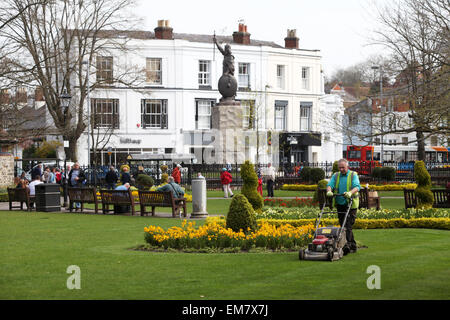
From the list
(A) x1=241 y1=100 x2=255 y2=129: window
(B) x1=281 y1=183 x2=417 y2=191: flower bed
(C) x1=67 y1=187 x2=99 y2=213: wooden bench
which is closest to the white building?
(A) x1=241 y1=100 x2=255 y2=129: window

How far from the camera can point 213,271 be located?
1046 cm

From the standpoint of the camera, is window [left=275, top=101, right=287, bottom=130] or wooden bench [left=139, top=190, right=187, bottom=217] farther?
window [left=275, top=101, right=287, bottom=130]

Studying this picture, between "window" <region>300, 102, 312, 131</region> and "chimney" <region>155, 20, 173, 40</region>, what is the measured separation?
14.0m

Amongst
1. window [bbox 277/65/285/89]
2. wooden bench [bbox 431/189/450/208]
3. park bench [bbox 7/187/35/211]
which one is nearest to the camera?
wooden bench [bbox 431/189/450/208]

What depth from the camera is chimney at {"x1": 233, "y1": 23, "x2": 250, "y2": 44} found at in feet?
195

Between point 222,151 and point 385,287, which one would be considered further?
point 222,151

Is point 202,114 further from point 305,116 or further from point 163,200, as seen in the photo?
point 163,200

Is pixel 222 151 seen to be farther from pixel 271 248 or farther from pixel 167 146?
pixel 271 248

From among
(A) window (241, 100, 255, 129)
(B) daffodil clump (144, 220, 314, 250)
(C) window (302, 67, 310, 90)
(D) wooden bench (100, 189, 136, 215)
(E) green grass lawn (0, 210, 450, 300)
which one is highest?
(C) window (302, 67, 310, 90)

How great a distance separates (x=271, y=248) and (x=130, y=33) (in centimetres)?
3505

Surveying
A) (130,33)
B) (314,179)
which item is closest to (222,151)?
(314,179)

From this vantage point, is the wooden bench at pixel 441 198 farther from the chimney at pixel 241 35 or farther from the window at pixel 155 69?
the chimney at pixel 241 35

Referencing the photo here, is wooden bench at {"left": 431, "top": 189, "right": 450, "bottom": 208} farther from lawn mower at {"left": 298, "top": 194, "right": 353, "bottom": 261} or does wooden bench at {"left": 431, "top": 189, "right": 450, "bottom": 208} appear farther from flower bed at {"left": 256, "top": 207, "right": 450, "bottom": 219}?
lawn mower at {"left": 298, "top": 194, "right": 353, "bottom": 261}

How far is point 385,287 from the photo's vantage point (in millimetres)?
8797
